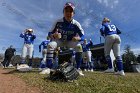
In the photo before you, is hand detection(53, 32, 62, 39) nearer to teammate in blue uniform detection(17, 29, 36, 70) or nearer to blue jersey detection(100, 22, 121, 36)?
blue jersey detection(100, 22, 121, 36)

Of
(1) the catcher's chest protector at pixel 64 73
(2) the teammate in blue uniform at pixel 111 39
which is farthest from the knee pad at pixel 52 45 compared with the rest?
(2) the teammate in blue uniform at pixel 111 39

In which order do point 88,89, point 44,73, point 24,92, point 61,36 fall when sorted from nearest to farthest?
point 24,92
point 88,89
point 44,73
point 61,36

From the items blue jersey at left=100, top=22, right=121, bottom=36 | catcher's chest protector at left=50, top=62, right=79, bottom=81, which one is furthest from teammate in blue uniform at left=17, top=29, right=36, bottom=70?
catcher's chest protector at left=50, top=62, right=79, bottom=81

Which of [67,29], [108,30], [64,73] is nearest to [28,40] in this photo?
[108,30]

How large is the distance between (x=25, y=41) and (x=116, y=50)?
4.99 m

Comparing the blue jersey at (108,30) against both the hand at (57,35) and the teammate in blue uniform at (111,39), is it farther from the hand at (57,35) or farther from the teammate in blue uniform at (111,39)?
the hand at (57,35)

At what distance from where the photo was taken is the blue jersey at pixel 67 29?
23.7 feet

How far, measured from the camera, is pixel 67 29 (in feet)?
23.7

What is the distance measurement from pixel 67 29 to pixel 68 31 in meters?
0.07

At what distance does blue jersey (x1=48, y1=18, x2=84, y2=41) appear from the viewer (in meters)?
7.22

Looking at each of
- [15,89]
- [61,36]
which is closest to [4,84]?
[15,89]

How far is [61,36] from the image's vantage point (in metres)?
7.20

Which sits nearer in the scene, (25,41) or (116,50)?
(116,50)

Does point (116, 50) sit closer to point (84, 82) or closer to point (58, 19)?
point (58, 19)
